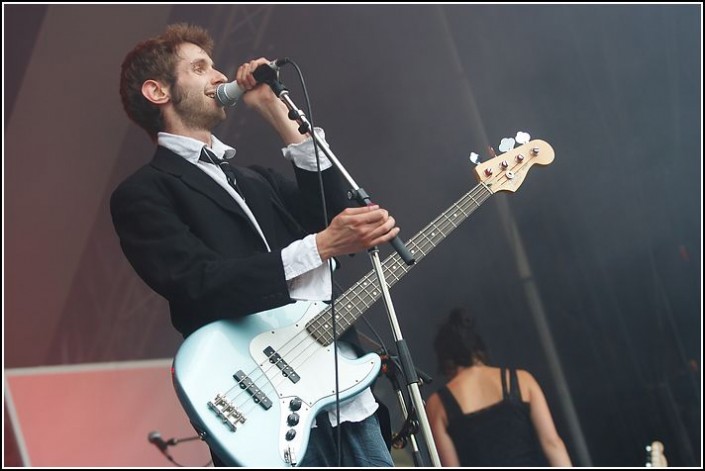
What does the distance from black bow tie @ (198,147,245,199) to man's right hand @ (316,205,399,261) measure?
338 mm

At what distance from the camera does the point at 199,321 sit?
1.79 metres

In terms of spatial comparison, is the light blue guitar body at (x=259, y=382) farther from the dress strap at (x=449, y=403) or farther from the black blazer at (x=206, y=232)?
the dress strap at (x=449, y=403)

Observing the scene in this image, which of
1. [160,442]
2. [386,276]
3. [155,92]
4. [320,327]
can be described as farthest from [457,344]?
[155,92]

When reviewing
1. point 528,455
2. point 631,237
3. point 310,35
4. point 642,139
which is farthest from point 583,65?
point 528,455

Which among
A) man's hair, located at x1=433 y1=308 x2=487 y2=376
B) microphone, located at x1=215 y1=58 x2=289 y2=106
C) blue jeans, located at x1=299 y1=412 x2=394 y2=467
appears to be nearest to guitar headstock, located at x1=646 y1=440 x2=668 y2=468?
man's hair, located at x1=433 y1=308 x2=487 y2=376

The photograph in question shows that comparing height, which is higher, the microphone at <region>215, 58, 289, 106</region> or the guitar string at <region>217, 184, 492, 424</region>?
the microphone at <region>215, 58, 289, 106</region>

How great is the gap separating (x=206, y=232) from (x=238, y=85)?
0.30m

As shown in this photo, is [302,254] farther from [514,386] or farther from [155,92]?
[514,386]

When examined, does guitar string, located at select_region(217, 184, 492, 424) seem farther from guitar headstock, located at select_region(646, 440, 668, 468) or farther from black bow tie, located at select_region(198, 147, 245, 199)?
guitar headstock, located at select_region(646, 440, 668, 468)

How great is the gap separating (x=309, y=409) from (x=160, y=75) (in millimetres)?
847

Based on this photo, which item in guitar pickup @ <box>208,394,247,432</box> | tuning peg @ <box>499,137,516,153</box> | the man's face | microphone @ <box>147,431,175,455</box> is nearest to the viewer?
guitar pickup @ <box>208,394,247,432</box>

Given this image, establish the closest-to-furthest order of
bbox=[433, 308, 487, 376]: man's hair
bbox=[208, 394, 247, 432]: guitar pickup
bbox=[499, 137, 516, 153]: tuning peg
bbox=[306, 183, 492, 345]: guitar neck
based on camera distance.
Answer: bbox=[208, 394, 247, 432]: guitar pickup, bbox=[306, 183, 492, 345]: guitar neck, bbox=[499, 137, 516, 153]: tuning peg, bbox=[433, 308, 487, 376]: man's hair

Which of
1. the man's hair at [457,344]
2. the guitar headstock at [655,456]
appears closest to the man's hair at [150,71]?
the man's hair at [457,344]

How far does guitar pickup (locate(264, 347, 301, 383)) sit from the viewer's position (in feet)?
5.81
